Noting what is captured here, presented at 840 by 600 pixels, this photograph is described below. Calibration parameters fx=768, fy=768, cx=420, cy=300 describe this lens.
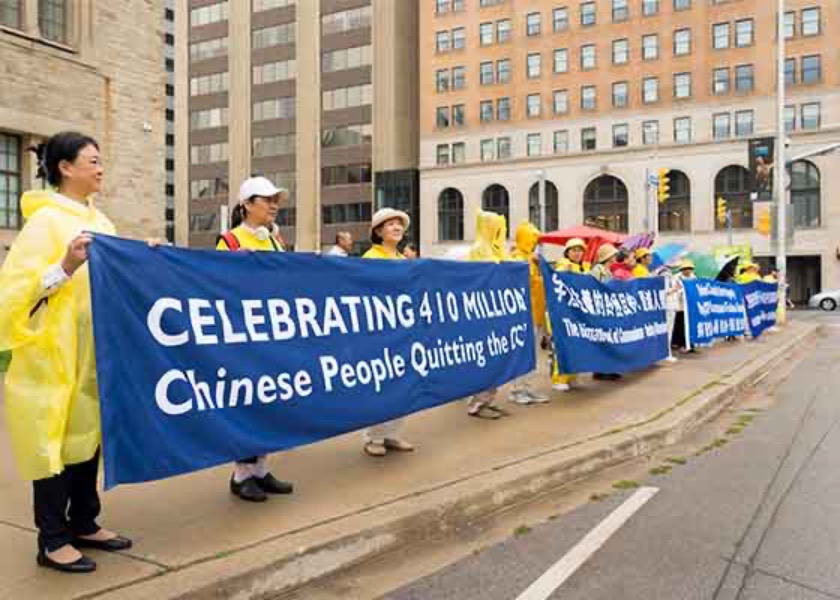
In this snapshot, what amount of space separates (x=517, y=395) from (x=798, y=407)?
342cm

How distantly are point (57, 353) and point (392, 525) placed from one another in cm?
199

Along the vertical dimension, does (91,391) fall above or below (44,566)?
above

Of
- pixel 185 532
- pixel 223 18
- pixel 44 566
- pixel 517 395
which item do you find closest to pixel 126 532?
pixel 185 532

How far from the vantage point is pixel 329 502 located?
185 inches

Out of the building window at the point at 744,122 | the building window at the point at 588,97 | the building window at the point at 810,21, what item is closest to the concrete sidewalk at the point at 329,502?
the building window at the point at 744,122

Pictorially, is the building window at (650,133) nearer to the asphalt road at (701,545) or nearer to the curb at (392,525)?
the curb at (392,525)

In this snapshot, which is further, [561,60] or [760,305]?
[561,60]

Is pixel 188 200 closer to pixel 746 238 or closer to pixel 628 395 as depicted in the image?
pixel 746 238

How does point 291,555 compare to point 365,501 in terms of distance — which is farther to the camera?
point 365,501

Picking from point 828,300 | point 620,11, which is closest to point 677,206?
point 620,11

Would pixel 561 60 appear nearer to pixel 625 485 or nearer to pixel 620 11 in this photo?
pixel 620 11

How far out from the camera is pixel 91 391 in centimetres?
371

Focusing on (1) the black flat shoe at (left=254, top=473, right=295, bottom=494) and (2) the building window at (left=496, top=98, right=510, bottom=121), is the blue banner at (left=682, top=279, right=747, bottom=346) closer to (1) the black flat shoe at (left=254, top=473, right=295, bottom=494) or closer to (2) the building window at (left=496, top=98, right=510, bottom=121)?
(1) the black flat shoe at (left=254, top=473, right=295, bottom=494)

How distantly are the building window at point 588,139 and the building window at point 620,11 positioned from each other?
8530 millimetres
